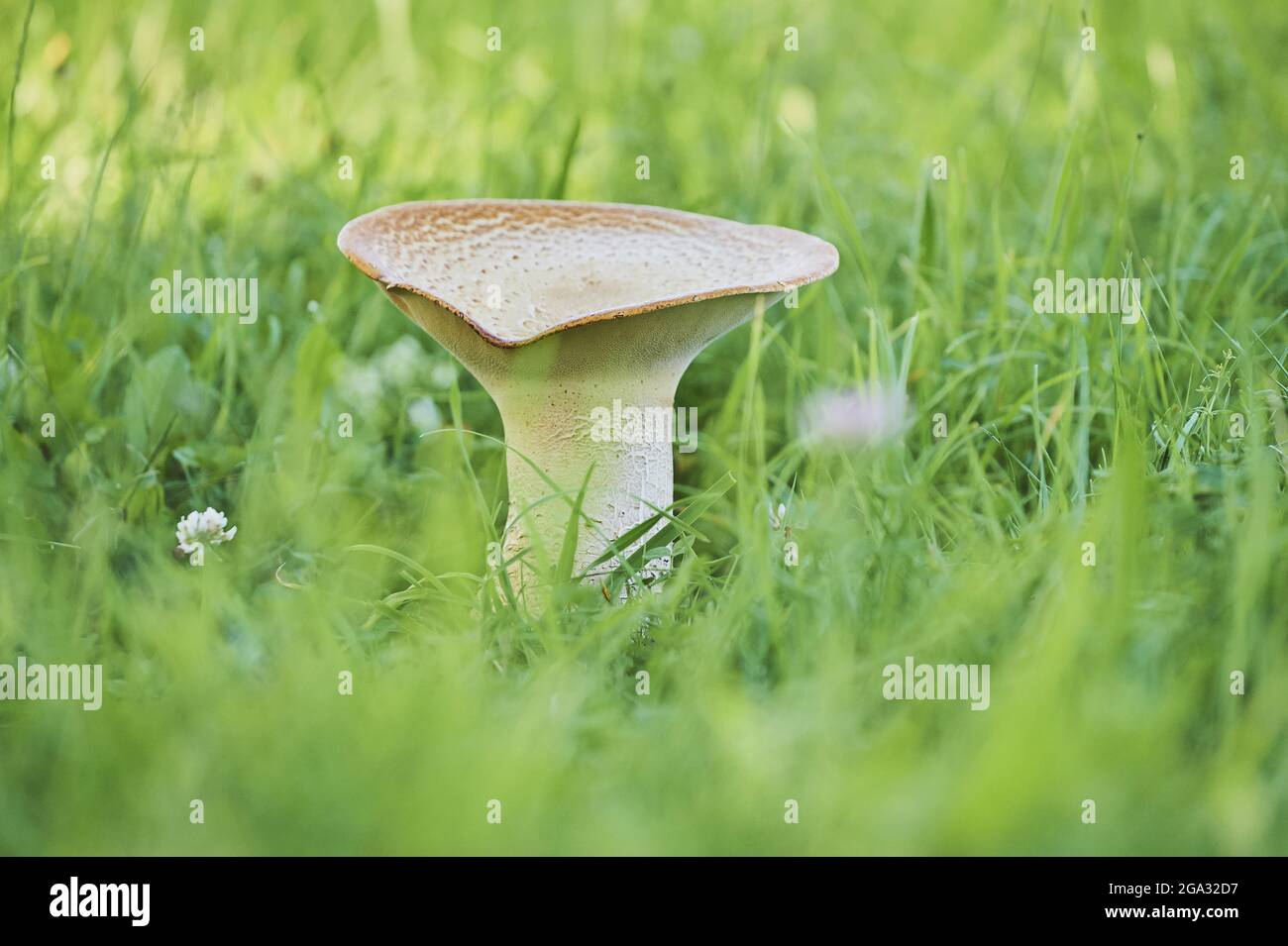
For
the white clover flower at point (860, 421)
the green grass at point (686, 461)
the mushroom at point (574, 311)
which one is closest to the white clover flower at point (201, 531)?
the green grass at point (686, 461)

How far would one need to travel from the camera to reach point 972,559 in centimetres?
209

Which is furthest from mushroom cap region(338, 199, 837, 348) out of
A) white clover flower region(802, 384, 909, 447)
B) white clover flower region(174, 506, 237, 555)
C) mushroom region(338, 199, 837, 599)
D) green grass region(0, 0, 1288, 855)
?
white clover flower region(174, 506, 237, 555)

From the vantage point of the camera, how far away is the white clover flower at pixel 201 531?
2391 mm

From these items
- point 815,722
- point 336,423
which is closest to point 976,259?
point 336,423

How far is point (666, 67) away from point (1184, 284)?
2068mm

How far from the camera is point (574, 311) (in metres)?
2.36

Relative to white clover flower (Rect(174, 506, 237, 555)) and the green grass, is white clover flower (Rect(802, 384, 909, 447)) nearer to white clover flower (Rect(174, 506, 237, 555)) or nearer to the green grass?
the green grass

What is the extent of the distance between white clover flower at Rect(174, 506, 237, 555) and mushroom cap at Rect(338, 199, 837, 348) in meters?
0.68

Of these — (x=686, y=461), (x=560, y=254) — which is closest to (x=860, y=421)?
(x=686, y=461)

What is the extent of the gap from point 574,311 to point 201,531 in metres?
0.88

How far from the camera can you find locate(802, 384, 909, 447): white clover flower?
8.01 ft

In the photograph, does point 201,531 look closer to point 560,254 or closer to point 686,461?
point 560,254

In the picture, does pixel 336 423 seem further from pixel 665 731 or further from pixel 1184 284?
pixel 1184 284

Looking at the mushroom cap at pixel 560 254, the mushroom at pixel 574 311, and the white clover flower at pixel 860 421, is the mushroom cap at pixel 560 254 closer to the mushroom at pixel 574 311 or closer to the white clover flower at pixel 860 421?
the mushroom at pixel 574 311
